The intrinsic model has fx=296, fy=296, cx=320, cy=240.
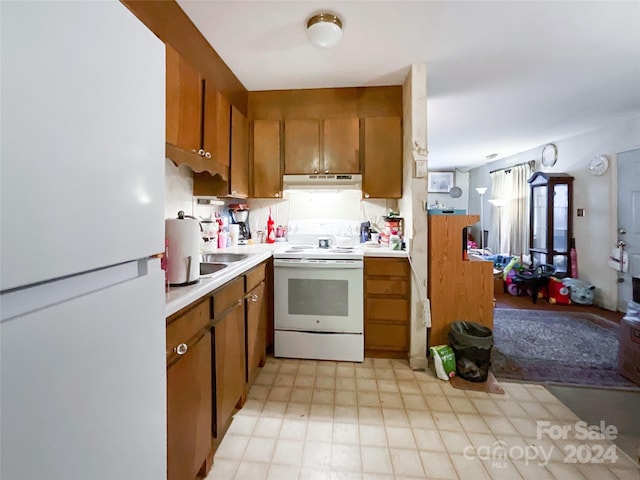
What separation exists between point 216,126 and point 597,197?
185 inches

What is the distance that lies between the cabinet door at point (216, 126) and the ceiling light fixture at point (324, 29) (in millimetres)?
717

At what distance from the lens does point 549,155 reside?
15.3 feet

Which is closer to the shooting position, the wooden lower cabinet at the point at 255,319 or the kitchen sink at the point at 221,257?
the wooden lower cabinet at the point at 255,319

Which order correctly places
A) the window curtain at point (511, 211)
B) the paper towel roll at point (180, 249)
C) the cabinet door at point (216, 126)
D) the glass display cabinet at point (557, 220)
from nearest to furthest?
the paper towel roll at point (180, 249)
the cabinet door at point (216, 126)
the glass display cabinet at point (557, 220)
the window curtain at point (511, 211)

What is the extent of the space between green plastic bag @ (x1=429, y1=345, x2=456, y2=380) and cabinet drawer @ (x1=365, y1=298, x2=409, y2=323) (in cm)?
36

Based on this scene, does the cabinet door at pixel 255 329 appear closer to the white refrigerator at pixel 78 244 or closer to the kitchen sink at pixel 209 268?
the kitchen sink at pixel 209 268

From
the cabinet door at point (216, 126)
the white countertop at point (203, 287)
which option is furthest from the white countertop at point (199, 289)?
the cabinet door at point (216, 126)

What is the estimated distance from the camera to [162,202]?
2.43ft

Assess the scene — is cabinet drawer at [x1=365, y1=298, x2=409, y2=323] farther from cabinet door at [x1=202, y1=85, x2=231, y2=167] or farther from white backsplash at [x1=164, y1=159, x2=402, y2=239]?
cabinet door at [x1=202, y1=85, x2=231, y2=167]

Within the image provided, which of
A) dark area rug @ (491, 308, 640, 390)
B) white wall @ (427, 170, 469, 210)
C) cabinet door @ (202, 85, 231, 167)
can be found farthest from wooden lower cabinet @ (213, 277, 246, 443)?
white wall @ (427, 170, 469, 210)

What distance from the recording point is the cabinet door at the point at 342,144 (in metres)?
2.69

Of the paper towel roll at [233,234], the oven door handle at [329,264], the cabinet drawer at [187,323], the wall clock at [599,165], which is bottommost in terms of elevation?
the cabinet drawer at [187,323]

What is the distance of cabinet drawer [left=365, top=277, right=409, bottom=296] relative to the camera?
7.96 feet

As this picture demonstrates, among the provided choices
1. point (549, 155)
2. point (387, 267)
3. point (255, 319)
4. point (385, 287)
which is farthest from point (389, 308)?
point (549, 155)
